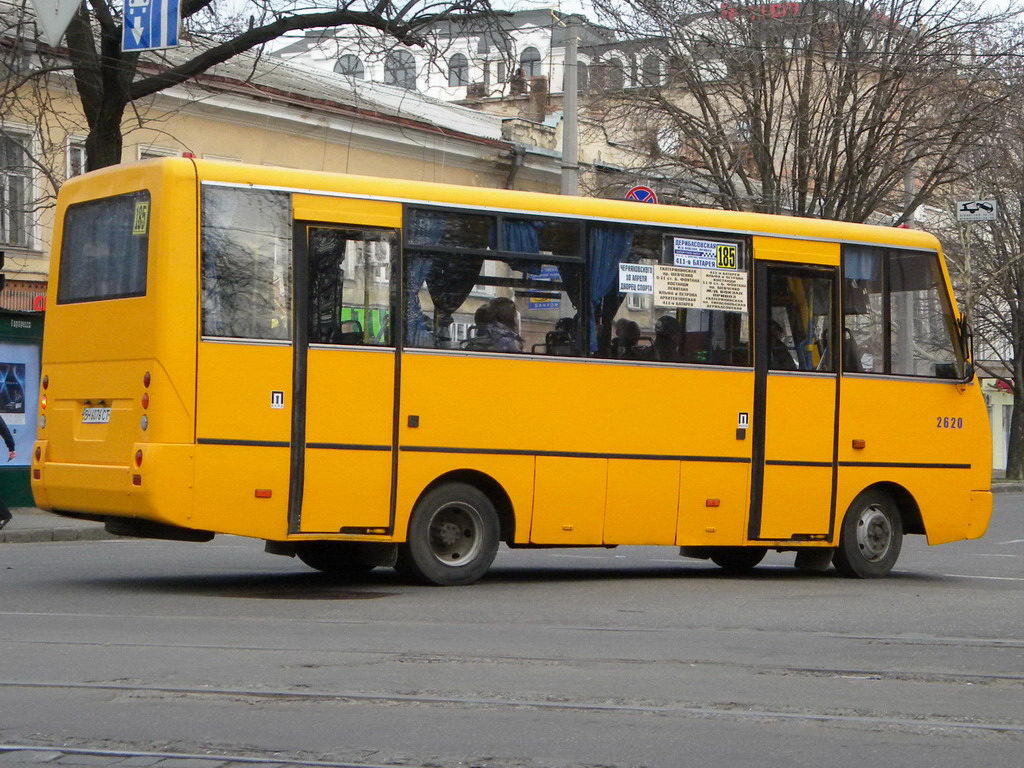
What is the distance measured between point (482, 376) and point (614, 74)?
68.8 feet

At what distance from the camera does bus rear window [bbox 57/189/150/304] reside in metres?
11.6

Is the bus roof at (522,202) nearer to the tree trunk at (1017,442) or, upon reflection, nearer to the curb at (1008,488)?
the curb at (1008,488)

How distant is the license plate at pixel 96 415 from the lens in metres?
Answer: 11.7

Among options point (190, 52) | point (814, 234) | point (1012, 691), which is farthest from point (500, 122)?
point (1012, 691)

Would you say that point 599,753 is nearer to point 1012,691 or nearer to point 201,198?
point 1012,691

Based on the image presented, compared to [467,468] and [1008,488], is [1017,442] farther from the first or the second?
[467,468]

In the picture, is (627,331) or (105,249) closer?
(105,249)

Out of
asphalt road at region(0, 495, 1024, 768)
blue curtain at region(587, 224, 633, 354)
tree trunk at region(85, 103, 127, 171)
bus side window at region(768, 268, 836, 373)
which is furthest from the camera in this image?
tree trunk at region(85, 103, 127, 171)

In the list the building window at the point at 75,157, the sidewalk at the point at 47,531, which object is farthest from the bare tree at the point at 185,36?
the building window at the point at 75,157

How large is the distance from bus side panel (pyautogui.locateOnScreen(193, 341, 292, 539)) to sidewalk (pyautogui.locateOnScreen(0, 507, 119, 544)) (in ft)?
19.9

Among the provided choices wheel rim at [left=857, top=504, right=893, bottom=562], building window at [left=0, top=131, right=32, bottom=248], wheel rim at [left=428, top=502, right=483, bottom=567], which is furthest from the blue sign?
building window at [left=0, top=131, right=32, bottom=248]

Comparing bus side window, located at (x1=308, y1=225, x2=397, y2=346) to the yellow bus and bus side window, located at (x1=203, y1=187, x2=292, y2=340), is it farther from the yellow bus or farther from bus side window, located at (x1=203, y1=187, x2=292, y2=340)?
bus side window, located at (x1=203, y1=187, x2=292, y2=340)

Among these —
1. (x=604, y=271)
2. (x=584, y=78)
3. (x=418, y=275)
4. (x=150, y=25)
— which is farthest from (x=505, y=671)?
(x=584, y=78)

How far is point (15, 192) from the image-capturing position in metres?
26.5
